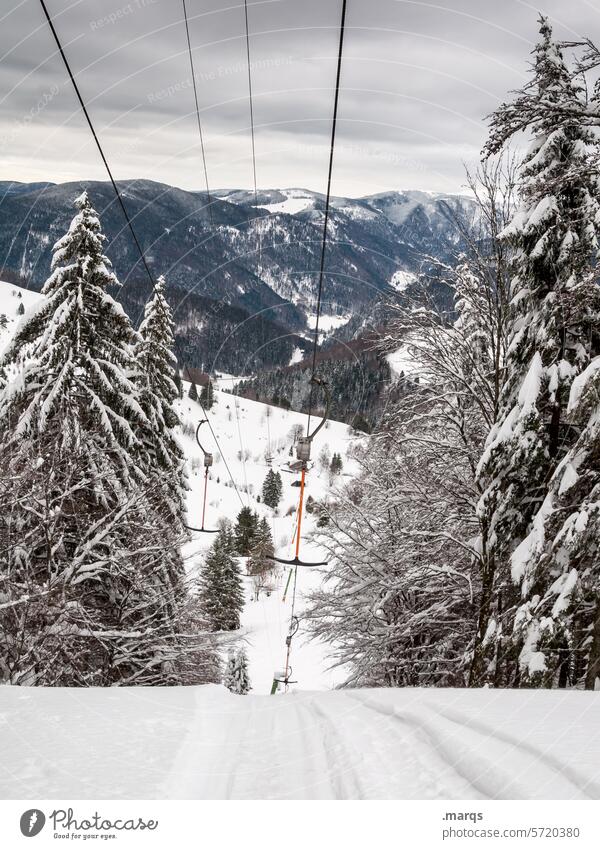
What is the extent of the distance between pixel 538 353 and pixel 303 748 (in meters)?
6.22

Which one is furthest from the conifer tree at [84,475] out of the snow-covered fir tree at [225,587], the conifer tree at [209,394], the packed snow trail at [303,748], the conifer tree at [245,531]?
the conifer tree at [245,531]

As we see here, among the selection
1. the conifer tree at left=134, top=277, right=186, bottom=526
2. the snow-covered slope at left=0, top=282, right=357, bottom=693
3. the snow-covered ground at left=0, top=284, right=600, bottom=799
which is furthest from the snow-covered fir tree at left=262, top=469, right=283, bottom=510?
the snow-covered ground at left=0, top=284, right=600, bottom=799

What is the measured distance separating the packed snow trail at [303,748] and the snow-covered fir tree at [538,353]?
2.45 metres

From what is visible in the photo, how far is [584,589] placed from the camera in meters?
7.39

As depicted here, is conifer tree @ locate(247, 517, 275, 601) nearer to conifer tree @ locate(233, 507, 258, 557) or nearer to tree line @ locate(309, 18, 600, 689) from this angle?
conifer tree @ locate(233, 507, 258, 557)

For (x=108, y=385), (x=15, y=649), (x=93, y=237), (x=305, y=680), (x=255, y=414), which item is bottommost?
(x=305, y=680)

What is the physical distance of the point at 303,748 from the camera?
4.76 meters

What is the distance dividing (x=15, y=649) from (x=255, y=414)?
183 m

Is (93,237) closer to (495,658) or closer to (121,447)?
(121,447)

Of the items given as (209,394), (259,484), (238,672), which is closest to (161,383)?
(238,672)

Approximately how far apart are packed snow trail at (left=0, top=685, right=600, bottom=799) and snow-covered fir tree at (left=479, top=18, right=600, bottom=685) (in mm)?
2448

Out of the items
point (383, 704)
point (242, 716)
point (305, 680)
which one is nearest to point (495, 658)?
point (383, 704)

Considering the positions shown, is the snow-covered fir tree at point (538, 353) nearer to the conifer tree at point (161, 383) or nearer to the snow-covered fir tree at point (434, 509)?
the snow-covered fir tree at point (434, 509)

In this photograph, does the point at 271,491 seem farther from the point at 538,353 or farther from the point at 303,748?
the point at 303,748
